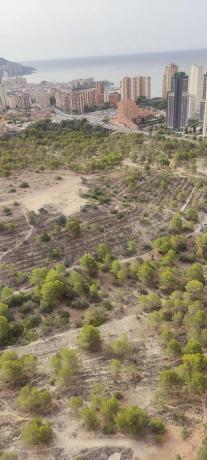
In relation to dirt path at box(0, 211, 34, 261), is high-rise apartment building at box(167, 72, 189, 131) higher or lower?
higher

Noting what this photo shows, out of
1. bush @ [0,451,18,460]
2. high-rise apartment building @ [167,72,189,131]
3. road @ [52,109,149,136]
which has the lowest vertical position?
bush @ [0,451,18,460]

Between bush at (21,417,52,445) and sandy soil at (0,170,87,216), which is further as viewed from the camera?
sandy soil at (0,170,87,216)

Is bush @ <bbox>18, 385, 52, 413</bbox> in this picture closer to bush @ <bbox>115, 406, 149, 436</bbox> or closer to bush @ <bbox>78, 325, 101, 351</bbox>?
bush @ <bbox>115, 406, 149, 436</bbox>

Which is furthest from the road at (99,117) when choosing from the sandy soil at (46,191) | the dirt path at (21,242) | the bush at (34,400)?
the bush at (34,400)

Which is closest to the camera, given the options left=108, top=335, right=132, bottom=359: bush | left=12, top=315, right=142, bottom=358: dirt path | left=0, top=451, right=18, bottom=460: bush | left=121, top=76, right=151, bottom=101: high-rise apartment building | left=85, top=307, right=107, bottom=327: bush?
left=0, top=451, right=18, bottom=460: bush

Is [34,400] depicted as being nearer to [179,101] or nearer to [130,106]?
[179,101]

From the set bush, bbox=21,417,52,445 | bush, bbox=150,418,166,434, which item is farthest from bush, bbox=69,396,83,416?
bush, bbox=150,418,166,434

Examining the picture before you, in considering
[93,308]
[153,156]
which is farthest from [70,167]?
[93,308]
